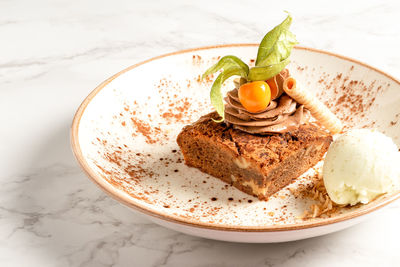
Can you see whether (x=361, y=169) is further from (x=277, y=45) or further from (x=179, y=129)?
(x=179, y=129)

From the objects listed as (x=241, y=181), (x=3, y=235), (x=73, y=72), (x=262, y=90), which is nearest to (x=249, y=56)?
(x=262, y=90)

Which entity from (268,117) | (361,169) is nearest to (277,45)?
(268,117)

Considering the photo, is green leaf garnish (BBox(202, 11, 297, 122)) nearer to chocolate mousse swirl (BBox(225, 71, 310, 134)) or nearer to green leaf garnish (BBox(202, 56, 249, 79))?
green leaf garnish (BBox(202, 56, 249, 79))

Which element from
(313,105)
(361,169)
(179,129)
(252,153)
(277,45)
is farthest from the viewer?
(179,129)

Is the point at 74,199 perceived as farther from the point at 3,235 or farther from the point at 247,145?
the point at 247,145

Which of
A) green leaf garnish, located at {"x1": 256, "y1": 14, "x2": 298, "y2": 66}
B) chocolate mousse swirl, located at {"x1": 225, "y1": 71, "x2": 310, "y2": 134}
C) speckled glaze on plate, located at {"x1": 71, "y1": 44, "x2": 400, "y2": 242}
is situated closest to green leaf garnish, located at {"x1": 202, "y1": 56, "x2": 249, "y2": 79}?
green leaf garnish, located at {"x1": 256, "y1": 14, "x2": 298, "y2": 66}

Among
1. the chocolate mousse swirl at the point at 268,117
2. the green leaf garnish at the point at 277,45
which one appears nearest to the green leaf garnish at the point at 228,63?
the green leaf garnish at the point at 277,45

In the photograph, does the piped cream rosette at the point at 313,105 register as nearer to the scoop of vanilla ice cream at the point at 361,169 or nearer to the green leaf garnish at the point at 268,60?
the green leaf garnish at the point at 268,60
